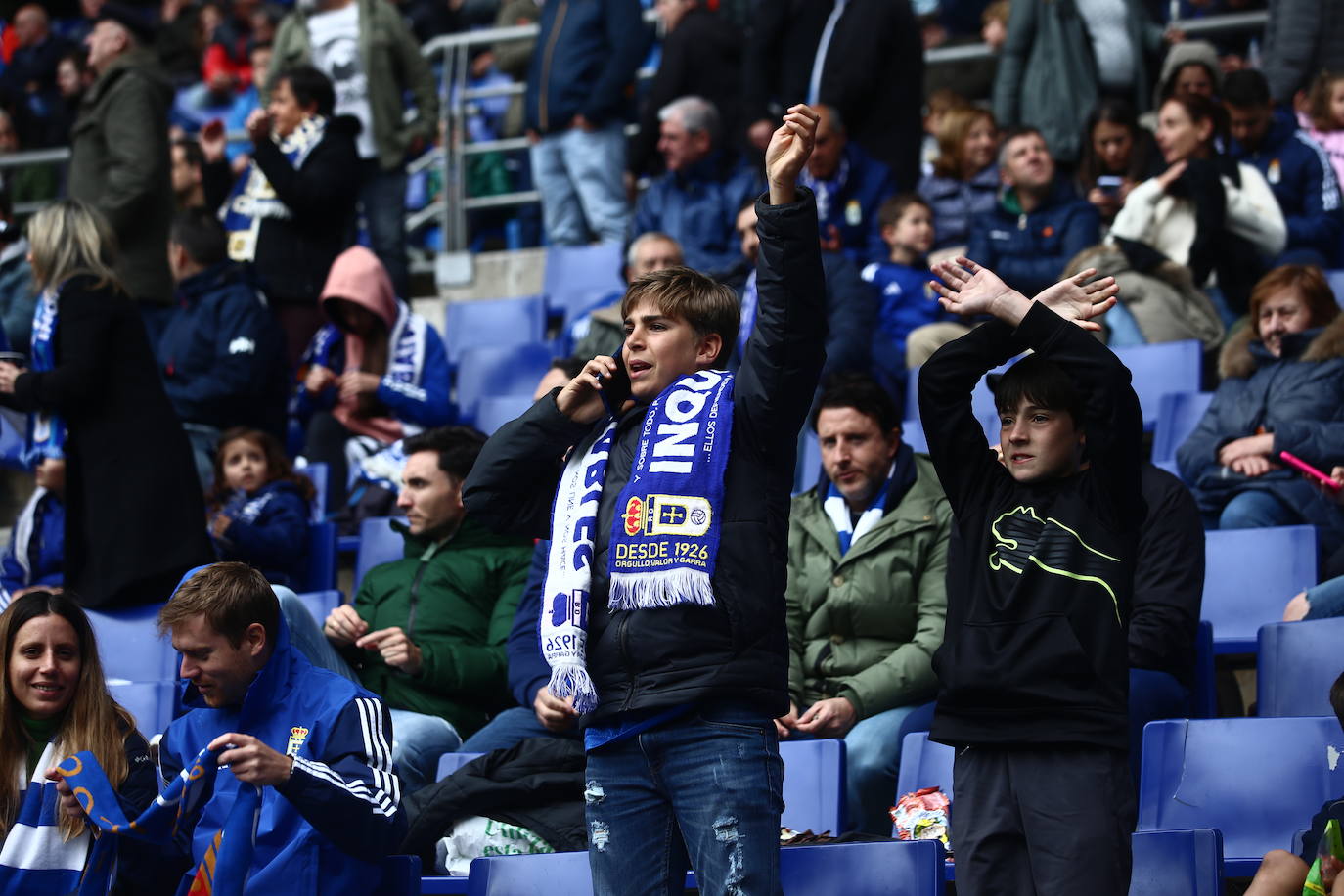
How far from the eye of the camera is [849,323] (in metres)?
6.40

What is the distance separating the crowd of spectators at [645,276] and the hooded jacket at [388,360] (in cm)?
1

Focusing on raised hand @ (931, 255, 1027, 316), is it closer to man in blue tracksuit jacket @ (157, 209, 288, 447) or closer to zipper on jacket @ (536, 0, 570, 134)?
man in blue tracksuit jacket @ (157, 209, 288, 447)

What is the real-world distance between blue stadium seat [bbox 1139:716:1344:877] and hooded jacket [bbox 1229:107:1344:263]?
3457mm

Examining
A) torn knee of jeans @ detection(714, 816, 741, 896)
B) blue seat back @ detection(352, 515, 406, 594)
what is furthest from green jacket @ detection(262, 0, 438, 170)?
torn knee of jeans @ detection(714, 816, 741, 896)

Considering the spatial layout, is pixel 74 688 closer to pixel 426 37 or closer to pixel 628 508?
pixel 628 508

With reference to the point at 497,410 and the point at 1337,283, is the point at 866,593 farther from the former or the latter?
the point at 1337,283

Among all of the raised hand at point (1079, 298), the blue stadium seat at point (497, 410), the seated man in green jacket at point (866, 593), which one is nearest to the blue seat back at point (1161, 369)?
the seated man in green jacket at point (866, 593)

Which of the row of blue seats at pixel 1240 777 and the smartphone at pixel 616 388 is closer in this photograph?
the smartphone at pixel 616 388

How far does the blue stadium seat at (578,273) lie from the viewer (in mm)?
8172

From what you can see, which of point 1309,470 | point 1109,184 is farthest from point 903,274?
point 1309,470

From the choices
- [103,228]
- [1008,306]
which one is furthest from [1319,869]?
[103,228]

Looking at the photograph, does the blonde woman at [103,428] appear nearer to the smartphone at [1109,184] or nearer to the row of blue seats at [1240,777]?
the row of blue seats at [1240,777]

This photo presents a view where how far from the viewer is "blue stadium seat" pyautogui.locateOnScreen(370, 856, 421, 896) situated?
362cm

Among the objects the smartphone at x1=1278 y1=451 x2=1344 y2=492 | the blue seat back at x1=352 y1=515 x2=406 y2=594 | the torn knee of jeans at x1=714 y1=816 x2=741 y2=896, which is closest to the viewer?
the torn knee of jeans at x1=714 y1=816 x2=741 y2=896
